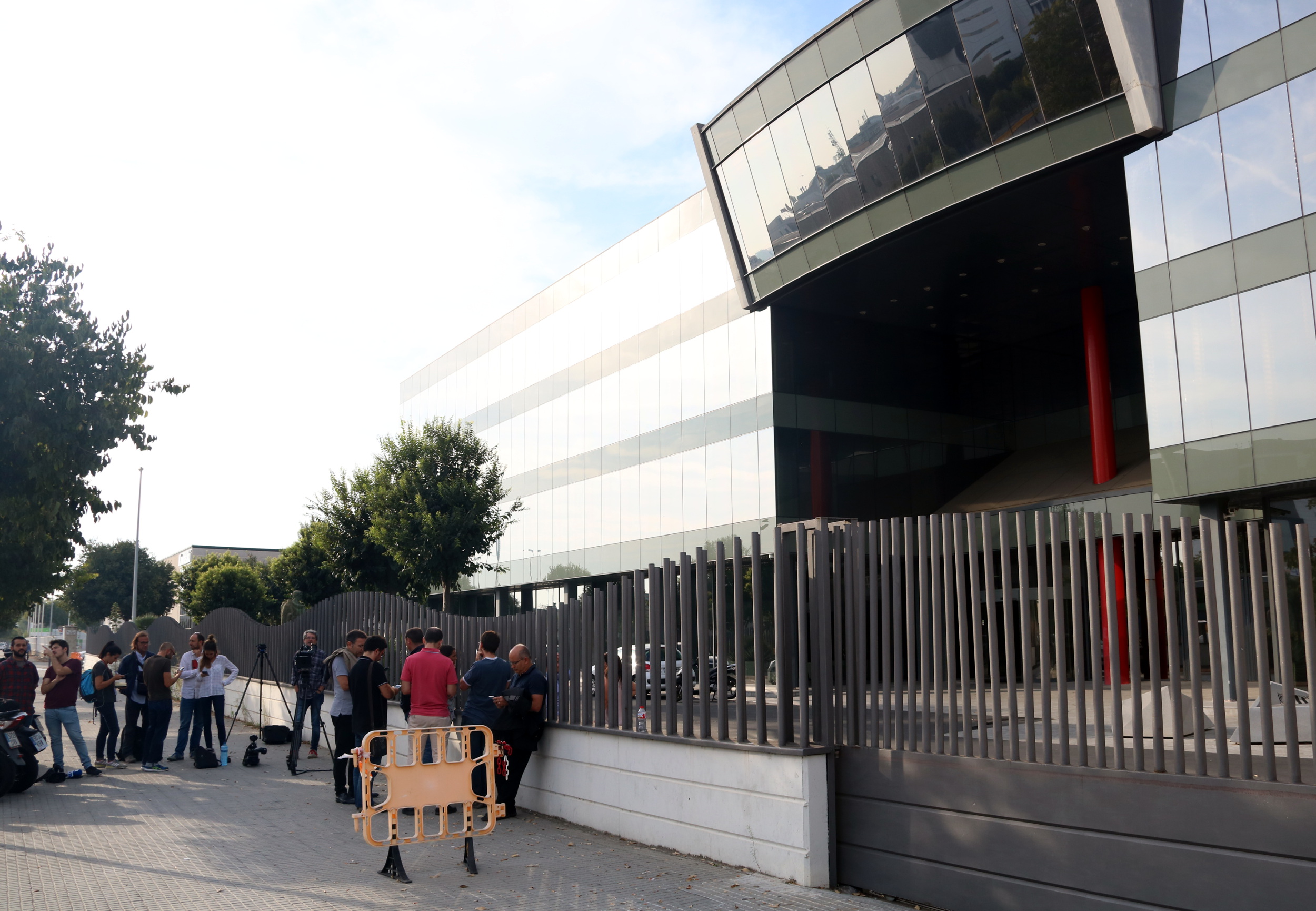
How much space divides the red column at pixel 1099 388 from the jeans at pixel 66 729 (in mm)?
23697

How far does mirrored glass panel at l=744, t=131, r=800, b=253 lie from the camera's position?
80.0 ft

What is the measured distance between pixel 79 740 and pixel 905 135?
18.6 meters

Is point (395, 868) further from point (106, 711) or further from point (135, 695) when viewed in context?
point (106, 711)

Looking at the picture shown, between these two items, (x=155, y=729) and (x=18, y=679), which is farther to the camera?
(x=155, y=729)

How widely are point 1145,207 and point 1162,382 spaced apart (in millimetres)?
3346

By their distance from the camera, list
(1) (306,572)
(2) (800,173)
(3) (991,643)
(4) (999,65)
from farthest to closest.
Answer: (1) (306,572), (2) (800,173), (4) (999,65), (3) (991,643)

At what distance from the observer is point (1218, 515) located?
18.2m

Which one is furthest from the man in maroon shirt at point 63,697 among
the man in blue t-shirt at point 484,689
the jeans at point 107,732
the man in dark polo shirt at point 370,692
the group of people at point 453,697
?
the man in blue t-shirt at point 484,689

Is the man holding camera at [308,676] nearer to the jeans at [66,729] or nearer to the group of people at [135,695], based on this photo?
the group of people at [135,695]

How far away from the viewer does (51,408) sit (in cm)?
1836

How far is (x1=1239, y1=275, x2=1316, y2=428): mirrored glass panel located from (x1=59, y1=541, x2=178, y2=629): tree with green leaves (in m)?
75.6

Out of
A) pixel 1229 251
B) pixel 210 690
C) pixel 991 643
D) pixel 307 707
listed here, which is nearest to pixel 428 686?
pixel 307 707

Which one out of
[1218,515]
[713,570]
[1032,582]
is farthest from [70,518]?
[1218,515]

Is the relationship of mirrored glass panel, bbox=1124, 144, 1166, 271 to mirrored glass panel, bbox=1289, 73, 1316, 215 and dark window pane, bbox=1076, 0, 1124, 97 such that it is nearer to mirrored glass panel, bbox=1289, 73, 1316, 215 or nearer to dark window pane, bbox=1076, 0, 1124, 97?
dark window pane, bbox=1076, 0, 1124, 97
